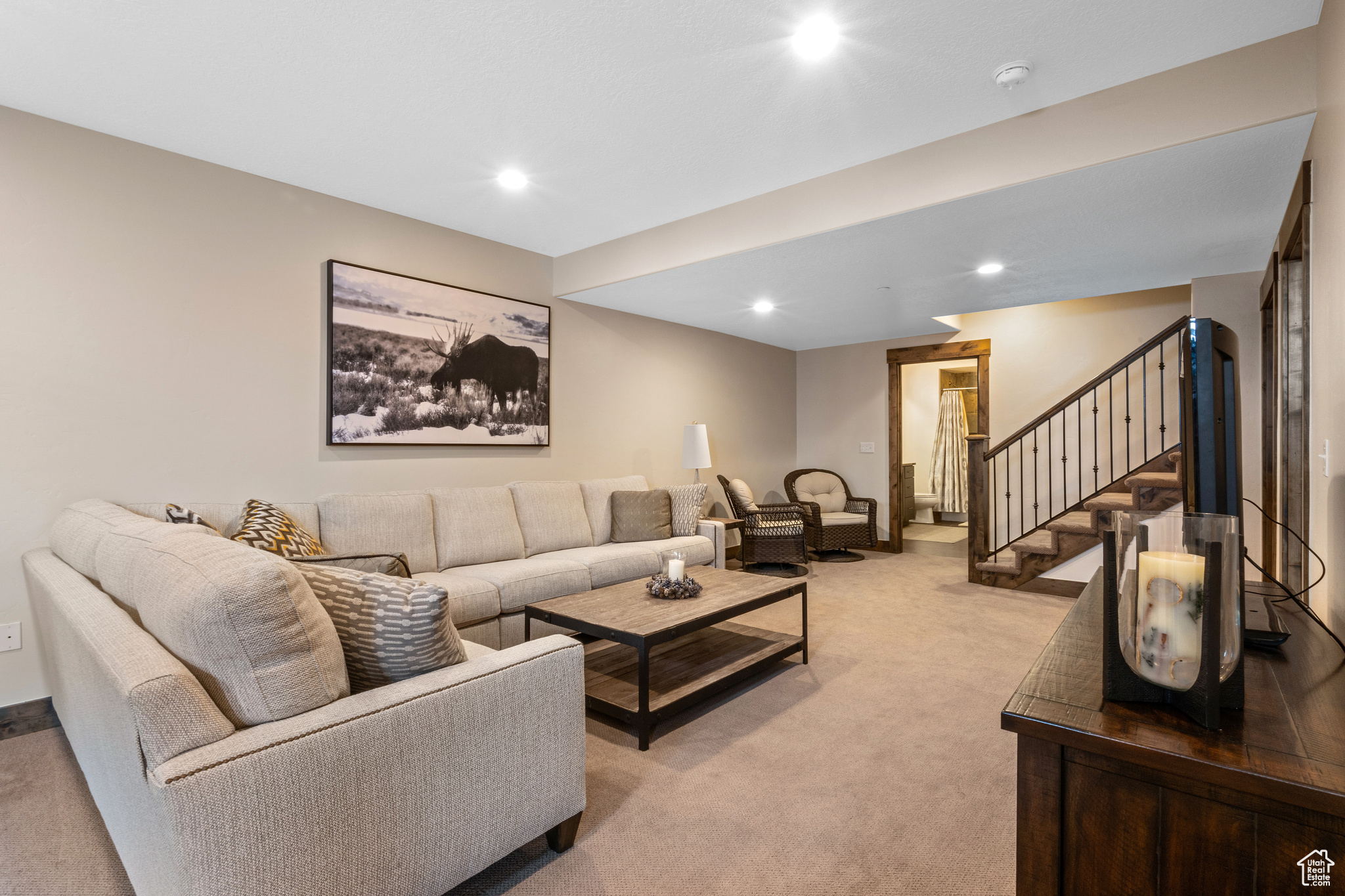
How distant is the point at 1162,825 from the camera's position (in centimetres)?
82

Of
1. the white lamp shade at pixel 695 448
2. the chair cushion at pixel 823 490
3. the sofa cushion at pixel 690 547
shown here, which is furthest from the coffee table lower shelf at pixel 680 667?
the chair cushion at pixel 823 490

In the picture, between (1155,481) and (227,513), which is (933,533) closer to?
(1155,481)

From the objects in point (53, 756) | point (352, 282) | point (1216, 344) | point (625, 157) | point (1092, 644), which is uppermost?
point (625, 157)

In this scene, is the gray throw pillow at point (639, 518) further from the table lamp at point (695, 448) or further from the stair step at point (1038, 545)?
the stair step at point (1038, 545)

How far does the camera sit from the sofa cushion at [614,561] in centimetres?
383

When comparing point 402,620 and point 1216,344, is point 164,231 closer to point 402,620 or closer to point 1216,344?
point 402,620

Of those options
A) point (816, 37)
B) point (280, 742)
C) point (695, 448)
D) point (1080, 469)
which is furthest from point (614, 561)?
point (1080, 469)

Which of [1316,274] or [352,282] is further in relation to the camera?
[352,282]

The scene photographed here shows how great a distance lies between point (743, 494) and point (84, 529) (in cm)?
459

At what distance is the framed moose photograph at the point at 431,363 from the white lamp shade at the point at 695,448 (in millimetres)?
1317

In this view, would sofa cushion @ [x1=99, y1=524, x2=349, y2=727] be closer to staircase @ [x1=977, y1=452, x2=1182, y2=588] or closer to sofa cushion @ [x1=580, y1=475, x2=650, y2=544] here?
sofa cushion @ [x1=580, y1=475, x2=650, y2=544]

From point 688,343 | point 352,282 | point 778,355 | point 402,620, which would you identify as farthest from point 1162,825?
point 778,355

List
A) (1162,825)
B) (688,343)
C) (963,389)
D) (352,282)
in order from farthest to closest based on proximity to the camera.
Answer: (963,389) → (688,343) → (352,282) → (1162,825)

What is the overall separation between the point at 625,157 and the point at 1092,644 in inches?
108
